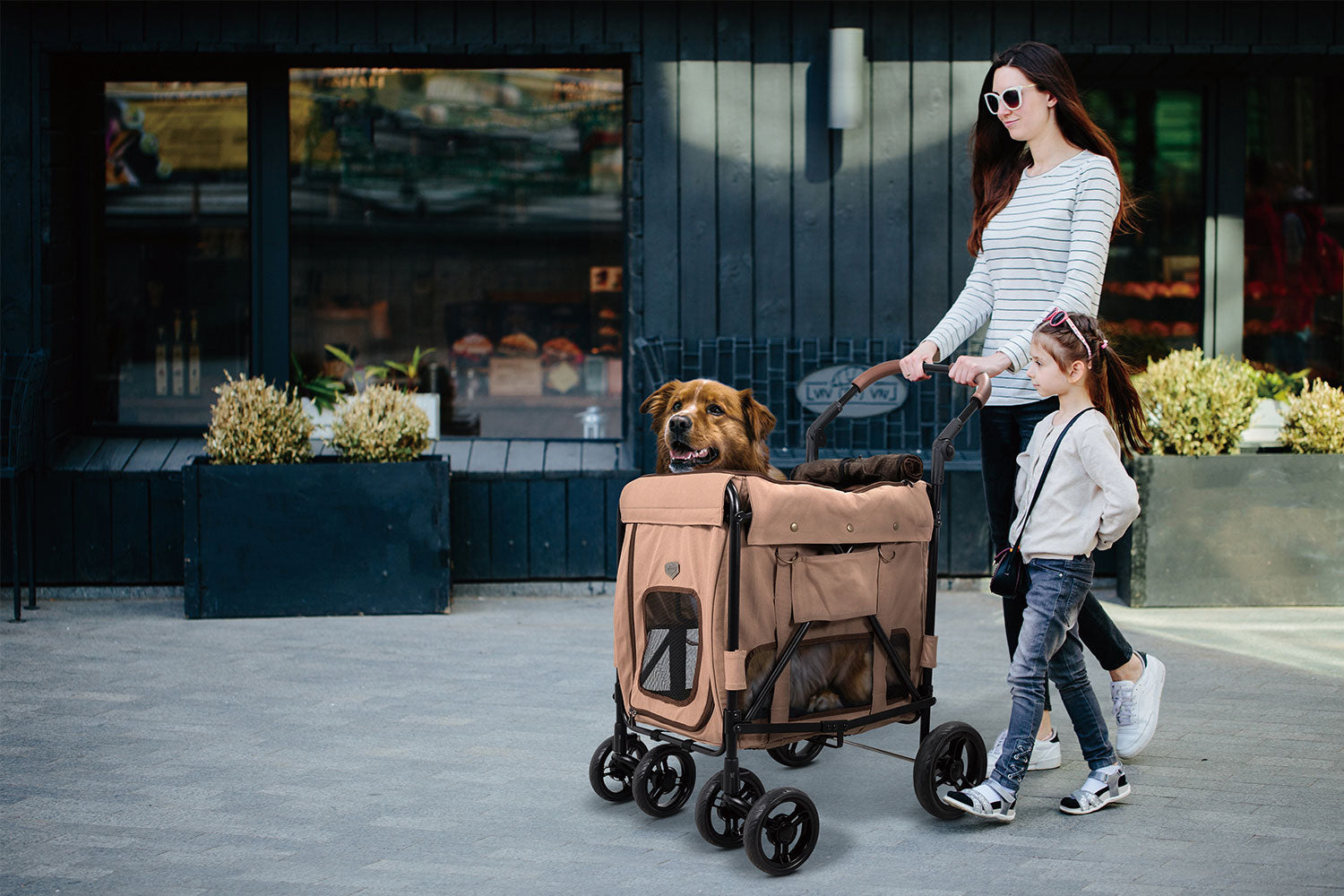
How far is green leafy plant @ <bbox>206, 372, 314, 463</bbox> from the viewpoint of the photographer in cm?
649

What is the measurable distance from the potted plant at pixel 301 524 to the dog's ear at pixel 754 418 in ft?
8.20

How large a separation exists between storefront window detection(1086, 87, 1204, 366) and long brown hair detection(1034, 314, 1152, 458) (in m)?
3.99

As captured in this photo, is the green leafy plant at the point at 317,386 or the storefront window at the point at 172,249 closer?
the storefront window at the point at 172,249

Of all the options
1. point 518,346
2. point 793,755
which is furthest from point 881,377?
point 518,346

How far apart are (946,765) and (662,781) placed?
81 cm

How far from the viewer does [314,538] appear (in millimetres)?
6484

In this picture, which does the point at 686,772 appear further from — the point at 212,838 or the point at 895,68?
the point at 895,68

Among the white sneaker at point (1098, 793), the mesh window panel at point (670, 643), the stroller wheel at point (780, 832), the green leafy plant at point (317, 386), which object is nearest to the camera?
the stroller wheel at point (780, 832)

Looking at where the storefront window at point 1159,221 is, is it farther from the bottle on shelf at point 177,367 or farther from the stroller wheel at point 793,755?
the bottle on shelf at point 177,367

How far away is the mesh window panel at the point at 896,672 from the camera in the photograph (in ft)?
12.5

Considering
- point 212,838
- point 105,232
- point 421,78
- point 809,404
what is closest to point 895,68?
point 809,404

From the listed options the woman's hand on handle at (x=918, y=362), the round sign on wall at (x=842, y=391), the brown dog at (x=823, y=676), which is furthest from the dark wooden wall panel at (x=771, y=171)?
the brown dog at (x=823, y=676)

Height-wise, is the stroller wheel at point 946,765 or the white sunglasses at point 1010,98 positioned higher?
the white sunglasses at point 1010,98

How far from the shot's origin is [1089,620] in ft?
13.5
